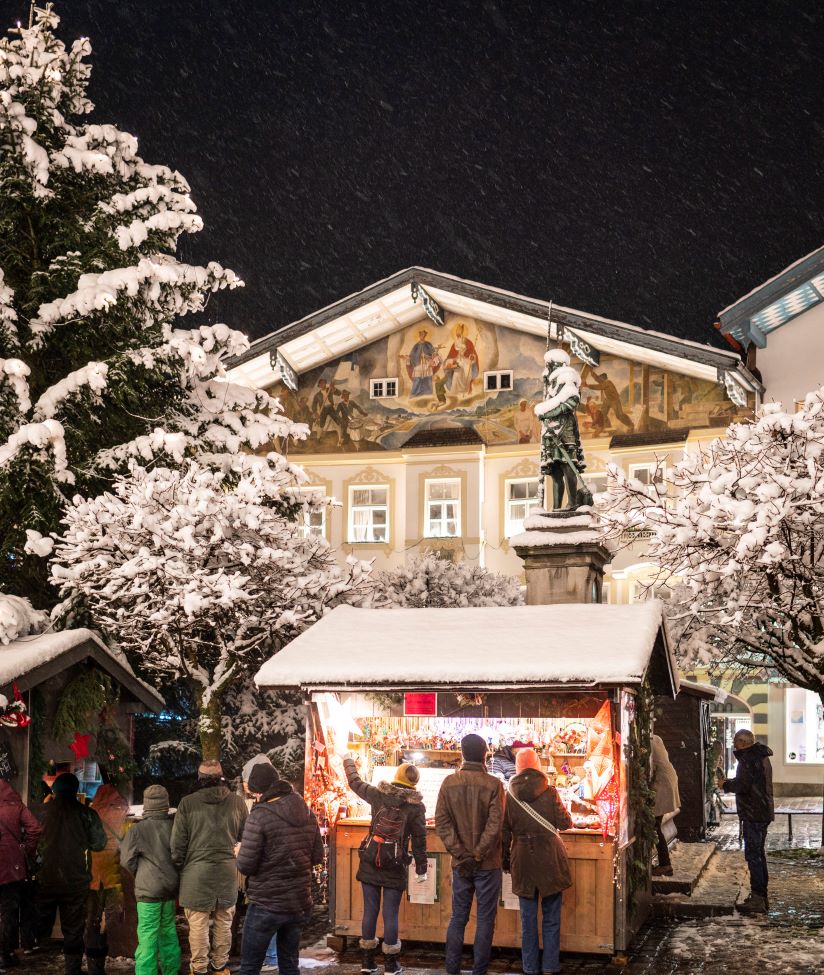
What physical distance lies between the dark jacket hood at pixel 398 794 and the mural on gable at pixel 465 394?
78.8 ft

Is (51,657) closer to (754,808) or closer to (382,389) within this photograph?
(754,808)

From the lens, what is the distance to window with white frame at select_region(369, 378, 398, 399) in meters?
36.2

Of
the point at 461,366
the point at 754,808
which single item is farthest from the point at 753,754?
the point at 461,366

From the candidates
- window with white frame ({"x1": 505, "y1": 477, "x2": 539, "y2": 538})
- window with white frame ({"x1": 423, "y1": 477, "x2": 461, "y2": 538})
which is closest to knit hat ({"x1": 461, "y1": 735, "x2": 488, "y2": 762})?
window with white frame ({"x1": 505, "y1": 477, "x2": 539, "y2": 538})

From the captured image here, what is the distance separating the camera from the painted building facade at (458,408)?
33688mm

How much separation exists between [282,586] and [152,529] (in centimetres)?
207

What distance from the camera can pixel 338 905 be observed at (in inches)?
475

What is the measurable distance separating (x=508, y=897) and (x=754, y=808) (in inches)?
166

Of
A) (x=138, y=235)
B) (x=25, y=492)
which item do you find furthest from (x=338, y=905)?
(x=138, y=235)

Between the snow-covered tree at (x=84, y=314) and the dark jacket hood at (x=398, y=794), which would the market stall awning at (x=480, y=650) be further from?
the snow-covered tree at (x=84, y=314)

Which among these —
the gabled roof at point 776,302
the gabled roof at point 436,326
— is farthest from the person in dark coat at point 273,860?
the gabled roof at point 776,302

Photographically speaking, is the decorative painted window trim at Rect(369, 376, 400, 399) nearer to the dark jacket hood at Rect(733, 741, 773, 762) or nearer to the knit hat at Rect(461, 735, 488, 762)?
the dark jacket hood at Rect(733, 741, 773, 762)

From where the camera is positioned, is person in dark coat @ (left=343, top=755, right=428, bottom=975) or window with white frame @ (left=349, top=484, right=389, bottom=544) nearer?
person in dark coat @ (left=343, top=755, right=428, bottom=975)

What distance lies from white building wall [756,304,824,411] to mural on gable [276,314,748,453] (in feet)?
3.73
